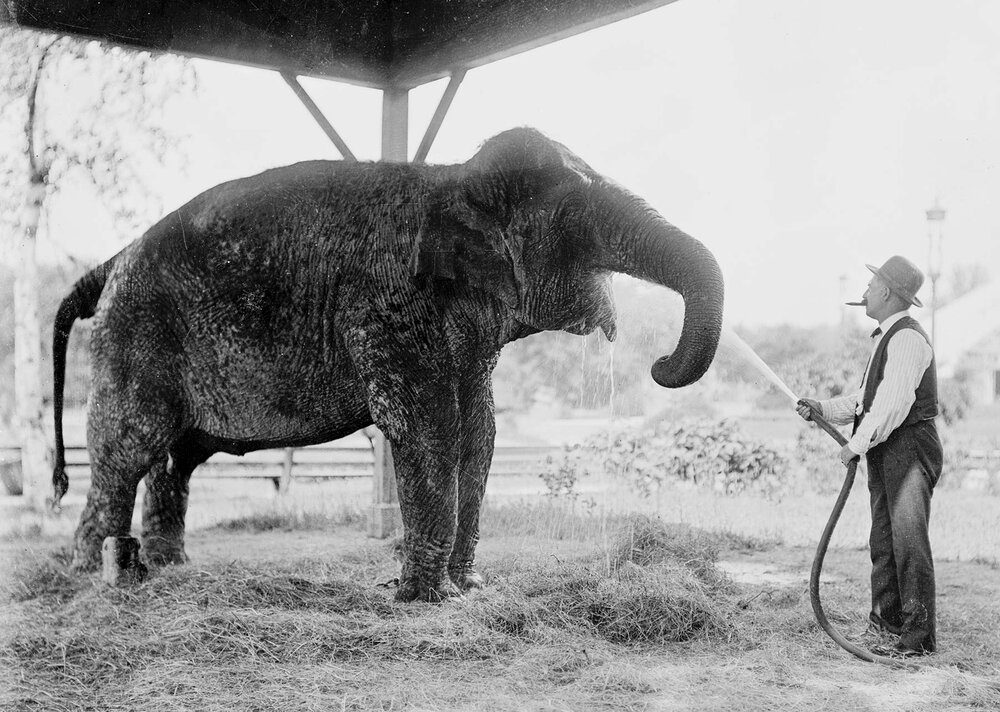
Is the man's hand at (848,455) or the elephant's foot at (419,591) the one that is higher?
the man's hand at (848,455)

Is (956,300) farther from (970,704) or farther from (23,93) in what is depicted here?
(23,93)

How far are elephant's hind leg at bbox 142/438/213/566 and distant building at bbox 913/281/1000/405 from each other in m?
6.76

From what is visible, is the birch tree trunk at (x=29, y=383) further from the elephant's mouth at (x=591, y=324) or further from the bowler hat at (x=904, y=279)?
the bowler hat at (x=904, y=279)

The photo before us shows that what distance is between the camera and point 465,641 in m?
3.89

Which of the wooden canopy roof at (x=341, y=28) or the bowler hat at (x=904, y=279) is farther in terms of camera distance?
the wooden canopy roof at (x=341, y=28)

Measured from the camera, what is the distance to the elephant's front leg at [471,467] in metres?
4.71

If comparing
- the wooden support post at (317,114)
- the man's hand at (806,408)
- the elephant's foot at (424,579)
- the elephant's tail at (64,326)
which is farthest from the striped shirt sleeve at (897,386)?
the elephant's tail at (64,326)

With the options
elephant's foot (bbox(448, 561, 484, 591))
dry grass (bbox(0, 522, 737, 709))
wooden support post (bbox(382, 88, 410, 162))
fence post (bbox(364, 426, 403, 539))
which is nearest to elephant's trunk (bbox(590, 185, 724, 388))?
dry grass (bbox(0, 522, 737, 709))

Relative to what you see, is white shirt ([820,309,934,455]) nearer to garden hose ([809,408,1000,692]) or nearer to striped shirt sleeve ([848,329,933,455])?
striped shirt sleeve ([848,329,933,455])

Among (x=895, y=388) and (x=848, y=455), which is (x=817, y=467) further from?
(x=895, y=388)

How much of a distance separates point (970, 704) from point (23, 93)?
4874 millimetres

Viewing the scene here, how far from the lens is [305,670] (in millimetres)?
3555

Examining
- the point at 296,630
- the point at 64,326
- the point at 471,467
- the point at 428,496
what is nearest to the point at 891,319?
the point at 471,467

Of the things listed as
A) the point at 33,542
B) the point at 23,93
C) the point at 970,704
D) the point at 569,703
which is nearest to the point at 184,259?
the point at 23,93
